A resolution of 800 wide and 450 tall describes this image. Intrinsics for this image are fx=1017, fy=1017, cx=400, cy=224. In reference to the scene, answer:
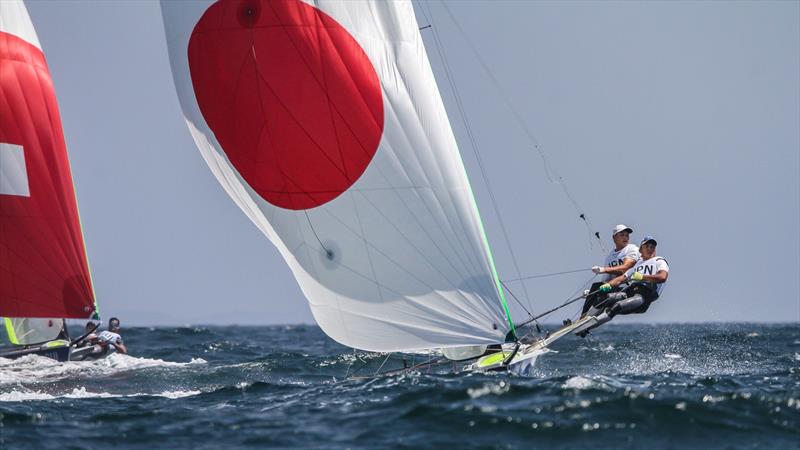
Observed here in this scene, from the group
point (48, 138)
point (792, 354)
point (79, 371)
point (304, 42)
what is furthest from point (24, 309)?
point (792, 354)

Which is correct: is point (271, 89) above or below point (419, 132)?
above

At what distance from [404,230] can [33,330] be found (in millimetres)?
19375

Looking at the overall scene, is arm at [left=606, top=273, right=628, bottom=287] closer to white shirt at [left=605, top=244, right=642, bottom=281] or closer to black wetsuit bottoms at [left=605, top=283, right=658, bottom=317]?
black wetsuit bottoms at [left=605, top=283, right=658, bottom=317]

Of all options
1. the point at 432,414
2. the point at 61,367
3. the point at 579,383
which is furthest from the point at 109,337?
the point at 432,414

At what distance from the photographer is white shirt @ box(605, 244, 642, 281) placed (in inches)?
645

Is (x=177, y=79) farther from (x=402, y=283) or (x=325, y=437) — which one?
(x=325, y=437)

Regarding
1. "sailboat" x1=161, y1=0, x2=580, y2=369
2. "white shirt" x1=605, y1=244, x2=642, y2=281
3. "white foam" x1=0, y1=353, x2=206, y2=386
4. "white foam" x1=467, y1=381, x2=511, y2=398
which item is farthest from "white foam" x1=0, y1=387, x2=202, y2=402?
"white shirt" x1=605, y1=244, x2=642, y2=281

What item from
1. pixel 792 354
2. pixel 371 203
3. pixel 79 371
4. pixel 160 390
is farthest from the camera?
pixel 792 354

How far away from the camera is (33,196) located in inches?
933

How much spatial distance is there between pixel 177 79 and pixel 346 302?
4.11 m

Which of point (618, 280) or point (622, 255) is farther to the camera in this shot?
point (622, 255)

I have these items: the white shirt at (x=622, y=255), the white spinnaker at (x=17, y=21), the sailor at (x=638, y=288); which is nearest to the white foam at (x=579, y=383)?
the sailor at (x=638, y=288)

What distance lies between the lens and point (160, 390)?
717 inches

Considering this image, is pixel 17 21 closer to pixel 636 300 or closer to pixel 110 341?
pixel 110 341
